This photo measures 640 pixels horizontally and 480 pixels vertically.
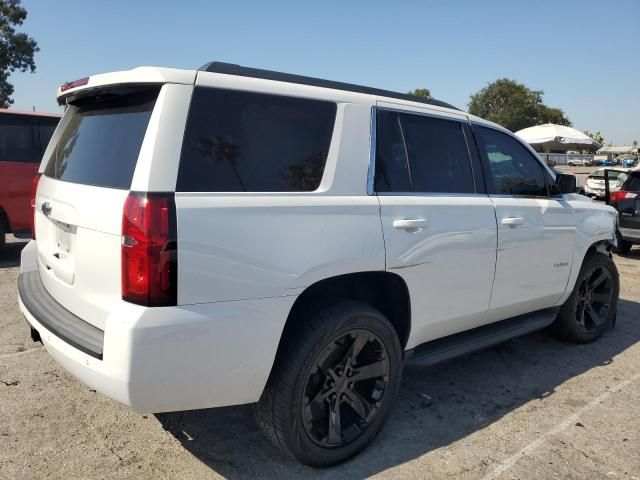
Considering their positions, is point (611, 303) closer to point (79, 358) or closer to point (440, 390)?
point (440, 390)

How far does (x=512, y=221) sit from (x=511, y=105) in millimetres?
77629

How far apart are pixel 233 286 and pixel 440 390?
6.90 feet

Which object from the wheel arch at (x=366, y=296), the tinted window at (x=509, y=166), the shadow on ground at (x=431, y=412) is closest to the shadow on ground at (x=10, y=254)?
the shadow on ground at (x=431, y=412)

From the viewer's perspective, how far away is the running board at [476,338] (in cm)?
318

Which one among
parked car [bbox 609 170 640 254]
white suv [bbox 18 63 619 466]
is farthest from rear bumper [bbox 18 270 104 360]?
parked car [bbox 609 170 640 254]

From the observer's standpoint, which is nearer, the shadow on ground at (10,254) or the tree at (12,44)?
the shadow on ground at (10,254)

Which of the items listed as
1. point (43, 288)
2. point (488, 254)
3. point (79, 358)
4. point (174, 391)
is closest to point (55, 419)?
point (43, 288)

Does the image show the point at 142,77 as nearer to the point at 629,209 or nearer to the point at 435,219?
the point at 435,219

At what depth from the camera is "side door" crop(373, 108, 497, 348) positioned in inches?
114

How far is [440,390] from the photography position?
3.68 m

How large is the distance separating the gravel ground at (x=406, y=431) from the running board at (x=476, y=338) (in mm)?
395

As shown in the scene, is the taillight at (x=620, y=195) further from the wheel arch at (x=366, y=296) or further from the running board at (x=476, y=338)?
the wheel arch at (x=366, y=296)

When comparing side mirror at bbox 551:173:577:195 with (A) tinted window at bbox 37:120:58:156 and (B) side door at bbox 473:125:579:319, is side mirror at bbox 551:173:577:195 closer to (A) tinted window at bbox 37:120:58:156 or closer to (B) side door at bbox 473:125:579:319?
(B) side door at bbox 473:125:579:319

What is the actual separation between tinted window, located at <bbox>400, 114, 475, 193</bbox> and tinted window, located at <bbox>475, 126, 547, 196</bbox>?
0.25m
